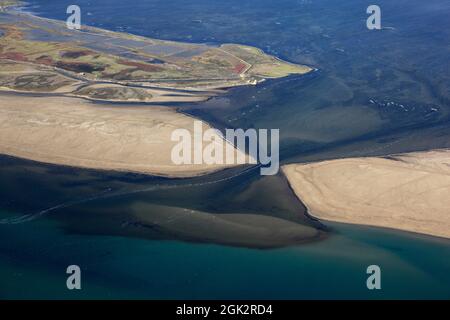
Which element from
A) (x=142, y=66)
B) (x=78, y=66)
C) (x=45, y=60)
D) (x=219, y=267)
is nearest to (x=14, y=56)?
(x=45, y=60)

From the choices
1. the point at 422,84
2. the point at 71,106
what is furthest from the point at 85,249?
the point at 422,84

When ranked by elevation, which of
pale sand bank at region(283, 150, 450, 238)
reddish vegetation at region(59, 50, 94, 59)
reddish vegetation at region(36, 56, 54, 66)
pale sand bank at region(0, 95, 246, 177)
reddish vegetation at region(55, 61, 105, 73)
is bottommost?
pale sand bank at region(283, 150, 450, 238)

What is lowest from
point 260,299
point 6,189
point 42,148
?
point 260,299

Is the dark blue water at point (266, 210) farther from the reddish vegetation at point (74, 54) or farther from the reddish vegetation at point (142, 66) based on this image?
the reddish vegetation at point (74, 54)

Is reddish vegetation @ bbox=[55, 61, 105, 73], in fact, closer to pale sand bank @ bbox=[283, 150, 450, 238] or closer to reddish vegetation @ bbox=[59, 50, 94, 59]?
reddish vegetation @ bbox=[59, 50, 94, 59]

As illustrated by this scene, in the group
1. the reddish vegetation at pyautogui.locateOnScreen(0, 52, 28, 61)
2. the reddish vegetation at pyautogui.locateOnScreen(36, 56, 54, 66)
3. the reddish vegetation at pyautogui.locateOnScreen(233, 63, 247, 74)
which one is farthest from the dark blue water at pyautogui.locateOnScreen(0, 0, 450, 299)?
the reddish vegetation at pyautogui.locateOnScreen(0, 52, 28, 61)

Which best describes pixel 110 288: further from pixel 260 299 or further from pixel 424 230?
pixel 424 230
